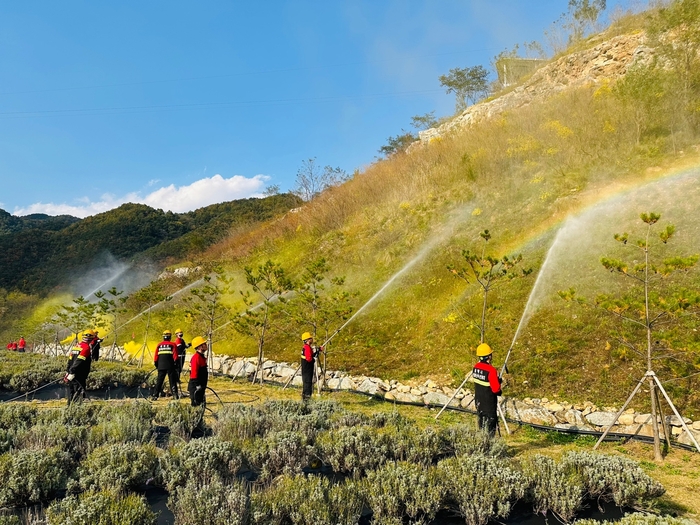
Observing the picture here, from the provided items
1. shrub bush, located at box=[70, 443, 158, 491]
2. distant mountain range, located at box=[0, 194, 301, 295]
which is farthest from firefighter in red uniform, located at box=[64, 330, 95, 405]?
distant mountain range, located at box=[0, 194, 301, 295]

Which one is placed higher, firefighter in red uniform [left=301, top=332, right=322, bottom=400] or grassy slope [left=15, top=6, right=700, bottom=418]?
grassy slope [left=15, top=6, right=700, bottom=418]

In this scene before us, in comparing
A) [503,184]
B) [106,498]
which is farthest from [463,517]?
[503,184]

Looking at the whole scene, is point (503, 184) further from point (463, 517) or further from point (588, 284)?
point (463, 517)

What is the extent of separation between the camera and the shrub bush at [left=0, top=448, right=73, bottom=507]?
4812 millimetres

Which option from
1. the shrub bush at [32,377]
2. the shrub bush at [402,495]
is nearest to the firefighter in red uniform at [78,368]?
the shrub bush at [32,377]

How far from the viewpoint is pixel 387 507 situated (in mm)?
4617

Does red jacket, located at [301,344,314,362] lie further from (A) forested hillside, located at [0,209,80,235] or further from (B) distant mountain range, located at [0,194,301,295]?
(A) forested hillside, located at [0,209,80,235]

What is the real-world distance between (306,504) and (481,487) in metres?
2.20

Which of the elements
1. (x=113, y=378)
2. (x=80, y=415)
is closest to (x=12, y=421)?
(x=80, y=415)

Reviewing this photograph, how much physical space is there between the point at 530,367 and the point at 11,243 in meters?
82.7

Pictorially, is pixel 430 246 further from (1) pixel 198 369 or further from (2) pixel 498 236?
(1) pixel 198 369

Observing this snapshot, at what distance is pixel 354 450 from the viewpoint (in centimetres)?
636

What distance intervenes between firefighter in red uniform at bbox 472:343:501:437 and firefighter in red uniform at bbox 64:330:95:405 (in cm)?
974

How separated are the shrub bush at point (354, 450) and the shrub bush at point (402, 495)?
29.6 inches
